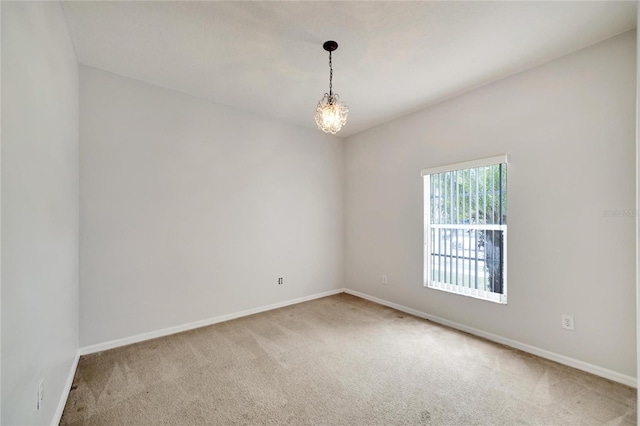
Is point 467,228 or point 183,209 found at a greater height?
point 183,209

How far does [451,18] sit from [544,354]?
304cm

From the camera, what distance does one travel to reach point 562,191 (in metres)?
2.49

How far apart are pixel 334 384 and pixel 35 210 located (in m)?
2.23

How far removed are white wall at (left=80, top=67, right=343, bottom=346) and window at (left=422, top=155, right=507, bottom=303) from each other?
1834mm

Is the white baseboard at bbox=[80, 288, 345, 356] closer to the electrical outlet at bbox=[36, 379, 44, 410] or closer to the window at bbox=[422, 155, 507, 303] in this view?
the electrical outlet at bbox=[36, 379, 44, 410]

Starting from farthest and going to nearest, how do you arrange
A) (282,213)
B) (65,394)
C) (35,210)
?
(282,213) → (65,394) → (35,210)

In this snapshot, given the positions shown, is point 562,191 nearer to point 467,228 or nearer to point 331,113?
point 467,228

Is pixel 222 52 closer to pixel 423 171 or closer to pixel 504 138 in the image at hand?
pixel 423 171

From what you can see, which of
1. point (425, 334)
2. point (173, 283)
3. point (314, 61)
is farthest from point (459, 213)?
point (173, 283)

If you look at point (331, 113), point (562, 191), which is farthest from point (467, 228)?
point (331, 113)

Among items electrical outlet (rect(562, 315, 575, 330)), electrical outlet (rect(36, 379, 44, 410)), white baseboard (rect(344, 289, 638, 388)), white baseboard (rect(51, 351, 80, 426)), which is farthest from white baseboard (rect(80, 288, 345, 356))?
electrical outlet (rect(562, 315, 575, 330))

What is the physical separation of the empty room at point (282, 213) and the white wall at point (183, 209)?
24mm

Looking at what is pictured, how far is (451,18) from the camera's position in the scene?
2.04 meters

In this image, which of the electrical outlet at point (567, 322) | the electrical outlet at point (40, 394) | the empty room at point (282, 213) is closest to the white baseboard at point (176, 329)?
the empty room at point (282, 213)
